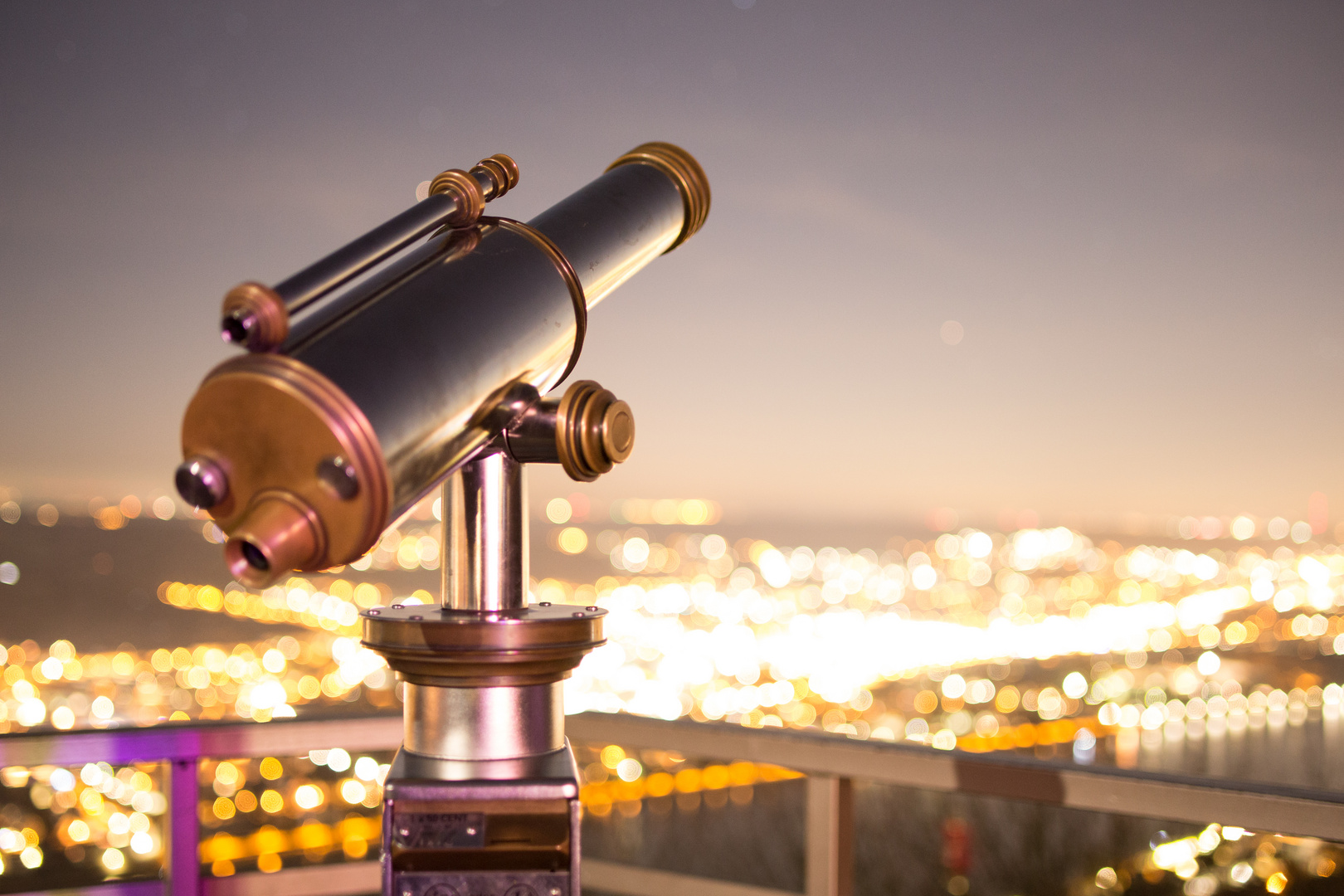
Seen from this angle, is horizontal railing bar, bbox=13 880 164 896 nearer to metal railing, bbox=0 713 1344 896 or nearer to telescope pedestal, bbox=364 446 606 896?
metal railing, bbox=0 713 1344 896

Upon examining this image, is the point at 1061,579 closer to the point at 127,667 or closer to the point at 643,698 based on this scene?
the point at 643,698

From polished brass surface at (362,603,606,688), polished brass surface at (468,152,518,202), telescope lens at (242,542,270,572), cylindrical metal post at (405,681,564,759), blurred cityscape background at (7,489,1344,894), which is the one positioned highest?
polished brass surface at (468,152,518,202)

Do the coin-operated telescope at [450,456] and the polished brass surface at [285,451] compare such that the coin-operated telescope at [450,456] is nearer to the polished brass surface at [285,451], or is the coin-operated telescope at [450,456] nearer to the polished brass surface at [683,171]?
the polished brass surface at [285,451]

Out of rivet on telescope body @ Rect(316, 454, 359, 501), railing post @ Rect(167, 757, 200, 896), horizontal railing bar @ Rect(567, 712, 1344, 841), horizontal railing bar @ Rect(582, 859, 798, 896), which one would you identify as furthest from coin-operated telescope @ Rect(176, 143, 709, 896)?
railing post @ Rect(167, 757, 200, 896)

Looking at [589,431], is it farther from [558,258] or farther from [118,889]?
[118,889]

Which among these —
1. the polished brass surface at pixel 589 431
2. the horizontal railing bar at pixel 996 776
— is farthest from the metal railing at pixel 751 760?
the polished brass surface at pixel 589 431

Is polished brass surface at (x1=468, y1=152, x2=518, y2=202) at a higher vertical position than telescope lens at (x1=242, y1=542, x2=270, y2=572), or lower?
higher
